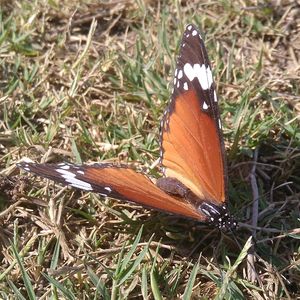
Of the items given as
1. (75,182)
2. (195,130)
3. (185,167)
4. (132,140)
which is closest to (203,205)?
(185,167)

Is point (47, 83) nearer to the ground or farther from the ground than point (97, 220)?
farther from the ground

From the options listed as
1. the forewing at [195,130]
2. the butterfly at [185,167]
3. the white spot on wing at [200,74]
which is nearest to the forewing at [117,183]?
the butterfly at [185,167]

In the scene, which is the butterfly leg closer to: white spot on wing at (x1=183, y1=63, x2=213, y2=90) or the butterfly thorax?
the butterfly thorax

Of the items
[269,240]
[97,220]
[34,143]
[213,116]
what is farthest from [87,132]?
[269,240]

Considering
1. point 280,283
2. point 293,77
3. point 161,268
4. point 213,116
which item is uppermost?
point 213,116

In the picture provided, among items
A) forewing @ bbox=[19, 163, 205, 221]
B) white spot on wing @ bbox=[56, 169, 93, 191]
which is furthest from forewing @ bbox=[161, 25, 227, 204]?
white spot on wing @ bbox=[56, 169, 93, 191]

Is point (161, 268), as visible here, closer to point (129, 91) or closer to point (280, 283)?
point (280, 283)

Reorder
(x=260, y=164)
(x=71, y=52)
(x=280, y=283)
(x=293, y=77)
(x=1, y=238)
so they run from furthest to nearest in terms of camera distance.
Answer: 1. (x=71, y=52)
2. (x=293, y=77)
3. (x=260, y=164)
4. (x=1, y=238)
5. (x=280, y=283)
